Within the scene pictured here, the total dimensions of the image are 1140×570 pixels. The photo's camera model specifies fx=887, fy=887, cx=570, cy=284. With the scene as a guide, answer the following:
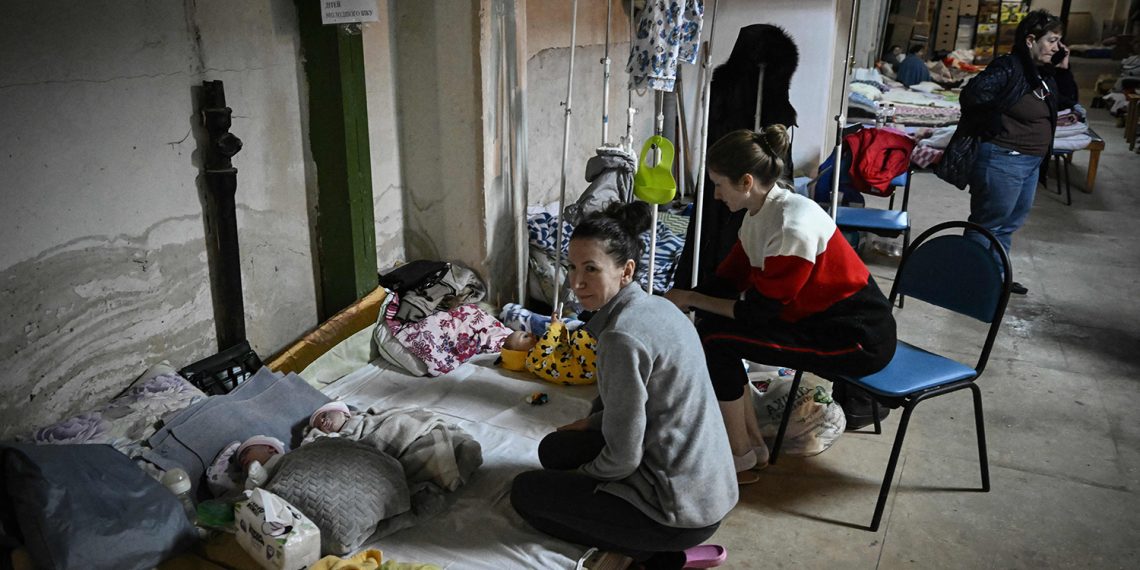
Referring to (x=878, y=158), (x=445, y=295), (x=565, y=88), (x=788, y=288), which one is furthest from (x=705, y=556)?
(x=878, y=158)

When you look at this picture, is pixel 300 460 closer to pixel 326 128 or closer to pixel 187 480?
pixel 187 480

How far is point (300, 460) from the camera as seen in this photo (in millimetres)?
2727

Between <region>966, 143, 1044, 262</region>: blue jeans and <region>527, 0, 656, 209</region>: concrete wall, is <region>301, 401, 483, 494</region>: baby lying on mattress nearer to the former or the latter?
<region>527, 0, 656, 209</region>: concrete wall

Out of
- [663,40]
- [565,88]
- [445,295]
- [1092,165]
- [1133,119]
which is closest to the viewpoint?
[663,40]

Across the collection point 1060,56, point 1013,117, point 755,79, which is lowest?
point 1013,117

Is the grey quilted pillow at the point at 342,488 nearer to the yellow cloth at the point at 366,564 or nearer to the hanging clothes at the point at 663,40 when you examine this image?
the yellow cloth at the point at 366,564

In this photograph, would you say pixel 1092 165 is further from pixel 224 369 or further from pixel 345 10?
pixel 224 369

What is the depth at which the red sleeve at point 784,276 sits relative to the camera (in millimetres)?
2854

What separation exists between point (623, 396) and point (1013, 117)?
3551 millimetres

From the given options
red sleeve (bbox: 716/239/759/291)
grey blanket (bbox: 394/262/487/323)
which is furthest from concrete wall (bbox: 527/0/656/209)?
red sleeve (bbox: 716/239/759/291)

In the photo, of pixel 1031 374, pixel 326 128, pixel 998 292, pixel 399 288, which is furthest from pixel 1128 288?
pixel 326 128

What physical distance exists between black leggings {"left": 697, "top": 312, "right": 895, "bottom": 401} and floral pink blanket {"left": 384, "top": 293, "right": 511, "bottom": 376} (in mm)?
1290

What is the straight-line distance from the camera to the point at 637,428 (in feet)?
7.59

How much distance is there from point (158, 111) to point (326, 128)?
0.78 m
